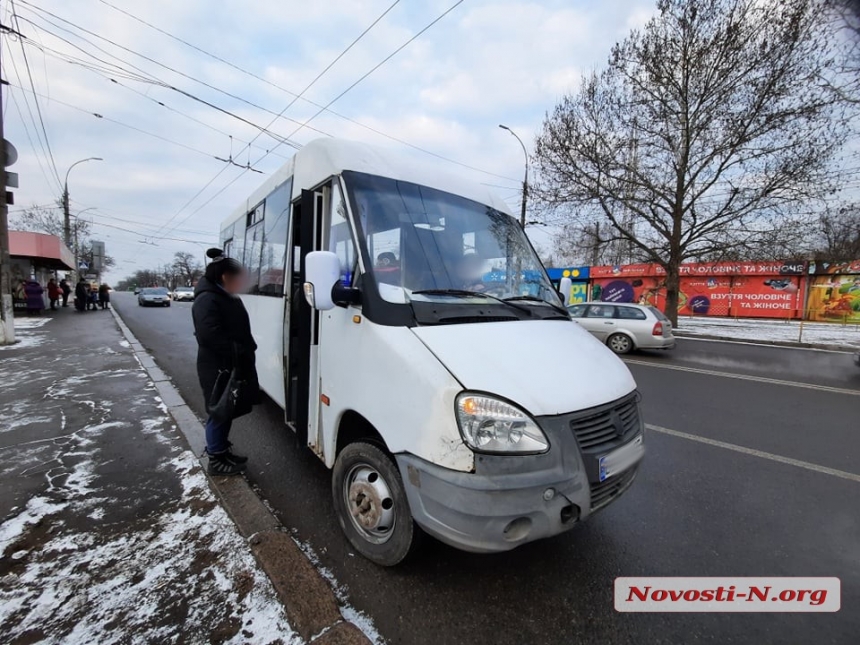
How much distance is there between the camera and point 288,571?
2295 mm

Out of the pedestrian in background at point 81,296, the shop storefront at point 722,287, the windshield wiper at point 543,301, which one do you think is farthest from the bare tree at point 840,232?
the pedestrian in background at point 81,296

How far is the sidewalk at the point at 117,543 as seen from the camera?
1.96 m

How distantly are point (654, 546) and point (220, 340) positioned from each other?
368 centimetres

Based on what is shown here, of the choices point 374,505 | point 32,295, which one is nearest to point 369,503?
point 374,505

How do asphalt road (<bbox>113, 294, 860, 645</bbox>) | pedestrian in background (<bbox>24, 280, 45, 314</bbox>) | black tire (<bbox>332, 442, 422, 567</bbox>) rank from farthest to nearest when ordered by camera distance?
pedestrian in background (<bbox>24, 280, 45, 314</bbox>) < black tire (<bbox>332, 442, 422, 567</bbox>) < asphalt road (<bbox>113, 294, 860, 645</bbox>)

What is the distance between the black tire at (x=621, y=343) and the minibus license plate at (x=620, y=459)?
1014cm

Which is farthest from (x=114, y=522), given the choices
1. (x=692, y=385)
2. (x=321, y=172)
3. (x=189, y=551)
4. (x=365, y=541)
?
(x=692, y=385)

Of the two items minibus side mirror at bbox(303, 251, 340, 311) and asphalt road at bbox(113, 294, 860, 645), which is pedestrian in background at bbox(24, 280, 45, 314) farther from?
minibus side mirror at bbox(303, 251, 340, 311)

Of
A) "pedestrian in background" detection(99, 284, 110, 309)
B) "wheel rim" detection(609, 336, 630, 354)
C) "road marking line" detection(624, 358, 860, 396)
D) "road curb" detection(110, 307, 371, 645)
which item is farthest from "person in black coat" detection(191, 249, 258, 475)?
"pedestrian in background" detection(99, 284, 110, 309)

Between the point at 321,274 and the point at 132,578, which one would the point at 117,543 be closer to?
the point at 132,578

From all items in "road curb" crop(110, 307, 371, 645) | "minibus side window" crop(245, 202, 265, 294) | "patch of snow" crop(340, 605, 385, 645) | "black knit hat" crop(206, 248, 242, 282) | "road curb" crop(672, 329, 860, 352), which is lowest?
"patch of snow" crop(340, 605, 385, 645)

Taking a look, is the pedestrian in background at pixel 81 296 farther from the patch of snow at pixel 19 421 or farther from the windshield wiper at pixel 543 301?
the windshield wiper at pixel 543 301

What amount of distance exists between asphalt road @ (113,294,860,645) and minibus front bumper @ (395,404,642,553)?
1.76ft

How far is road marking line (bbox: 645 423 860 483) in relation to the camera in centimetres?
394
